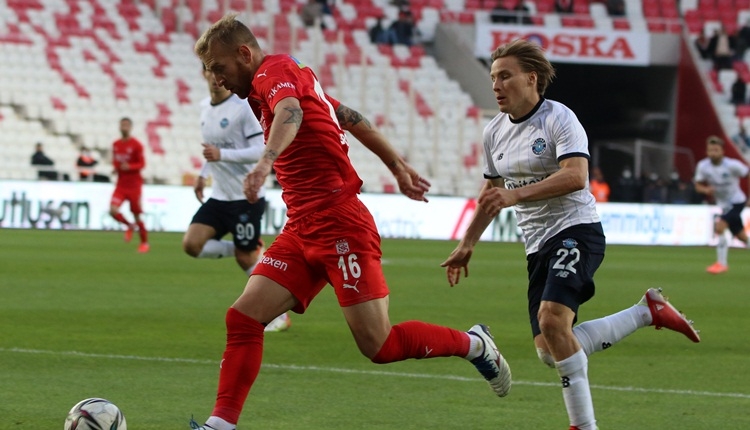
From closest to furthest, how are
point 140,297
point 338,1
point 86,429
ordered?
point 86,429 → point 140,297 → point 338,1

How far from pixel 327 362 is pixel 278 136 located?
3809 mm

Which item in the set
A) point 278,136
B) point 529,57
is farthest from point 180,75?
point 278,136

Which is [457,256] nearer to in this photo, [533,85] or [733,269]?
[533,85]

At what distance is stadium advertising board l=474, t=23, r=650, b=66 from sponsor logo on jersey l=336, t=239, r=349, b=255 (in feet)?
105

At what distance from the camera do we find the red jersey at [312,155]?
6.07m

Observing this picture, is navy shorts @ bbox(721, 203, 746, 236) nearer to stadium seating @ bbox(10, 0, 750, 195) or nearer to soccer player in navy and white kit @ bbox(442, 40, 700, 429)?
stadium seating @ bbox(10, 0, 750, 195)

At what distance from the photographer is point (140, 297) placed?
45.1 ft

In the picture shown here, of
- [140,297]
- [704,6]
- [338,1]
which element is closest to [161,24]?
[338,1]

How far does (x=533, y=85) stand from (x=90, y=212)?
2225 centimetres

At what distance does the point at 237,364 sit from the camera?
5922 mm

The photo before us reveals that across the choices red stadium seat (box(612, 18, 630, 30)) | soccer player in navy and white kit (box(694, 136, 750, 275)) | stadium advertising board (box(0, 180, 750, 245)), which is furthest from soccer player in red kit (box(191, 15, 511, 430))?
red stadium seat (box(612, 18, 630, 30))

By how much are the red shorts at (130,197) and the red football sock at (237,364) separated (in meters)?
16.4

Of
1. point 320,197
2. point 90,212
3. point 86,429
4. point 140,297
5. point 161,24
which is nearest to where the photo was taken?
point 86,429

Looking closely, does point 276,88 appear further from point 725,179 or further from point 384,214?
point 384,214
